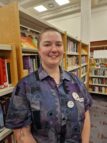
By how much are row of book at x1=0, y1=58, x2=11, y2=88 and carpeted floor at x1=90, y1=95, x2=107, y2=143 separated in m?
1.74

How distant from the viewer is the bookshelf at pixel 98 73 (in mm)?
4426

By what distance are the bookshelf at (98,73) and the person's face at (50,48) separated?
377 centimetres

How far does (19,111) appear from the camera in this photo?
0.85 meters

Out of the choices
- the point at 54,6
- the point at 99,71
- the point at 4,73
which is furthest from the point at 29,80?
the point at 54,6

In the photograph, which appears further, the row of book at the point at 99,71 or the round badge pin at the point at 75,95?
the row of book at the point at 99,71

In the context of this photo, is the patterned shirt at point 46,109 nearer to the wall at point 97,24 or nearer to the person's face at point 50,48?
the person's face at point 50,48

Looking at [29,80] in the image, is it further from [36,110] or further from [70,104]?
[70,104]

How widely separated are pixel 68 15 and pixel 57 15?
1.55ft

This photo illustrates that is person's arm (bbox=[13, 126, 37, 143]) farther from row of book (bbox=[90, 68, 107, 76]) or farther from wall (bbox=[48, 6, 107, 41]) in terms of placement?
wall (bbox=[48, 6, 107, 41])

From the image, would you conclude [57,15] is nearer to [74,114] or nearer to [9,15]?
[9,15]

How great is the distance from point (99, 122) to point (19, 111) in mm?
2381

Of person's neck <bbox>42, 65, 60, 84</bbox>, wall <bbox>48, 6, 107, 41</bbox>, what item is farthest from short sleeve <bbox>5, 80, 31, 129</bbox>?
wall <bbox>48, 6, 107, 41</bbox>

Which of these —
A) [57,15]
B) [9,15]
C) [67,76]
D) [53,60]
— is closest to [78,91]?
[67,76]

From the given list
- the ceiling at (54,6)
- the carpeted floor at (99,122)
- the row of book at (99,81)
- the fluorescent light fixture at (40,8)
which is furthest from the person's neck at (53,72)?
the fluorescent light fixture at (40,8)
